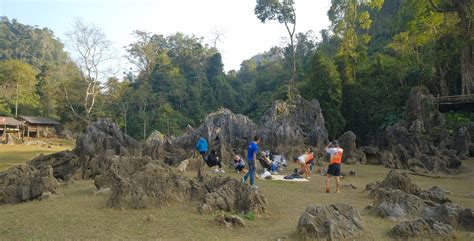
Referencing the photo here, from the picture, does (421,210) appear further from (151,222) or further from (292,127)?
(292,127)

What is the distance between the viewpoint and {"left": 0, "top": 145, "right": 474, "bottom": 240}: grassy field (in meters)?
7.89

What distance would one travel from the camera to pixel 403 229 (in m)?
7.84

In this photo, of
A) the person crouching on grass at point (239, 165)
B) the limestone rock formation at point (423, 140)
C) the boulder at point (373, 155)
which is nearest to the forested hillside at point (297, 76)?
the limestone rock formation at point (423, 140)

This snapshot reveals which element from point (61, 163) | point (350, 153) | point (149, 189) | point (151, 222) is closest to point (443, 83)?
point (350, 153)

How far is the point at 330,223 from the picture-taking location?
7.77 metres

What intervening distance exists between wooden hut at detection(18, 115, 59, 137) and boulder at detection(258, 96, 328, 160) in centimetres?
3790

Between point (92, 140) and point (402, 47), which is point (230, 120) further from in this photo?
point (402, 47)

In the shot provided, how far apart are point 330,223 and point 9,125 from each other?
53.3 m

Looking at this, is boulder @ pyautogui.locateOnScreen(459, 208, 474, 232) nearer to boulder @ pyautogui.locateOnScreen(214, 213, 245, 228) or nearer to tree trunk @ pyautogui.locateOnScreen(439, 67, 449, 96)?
boulder @ pyautogui.locateOnScreen(214, 213, 245, 228)

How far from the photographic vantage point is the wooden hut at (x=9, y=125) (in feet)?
165

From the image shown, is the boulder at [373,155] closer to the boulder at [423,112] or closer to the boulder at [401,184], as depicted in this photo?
the boulder at [423,112]

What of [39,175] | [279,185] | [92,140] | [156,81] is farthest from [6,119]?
[279,185]

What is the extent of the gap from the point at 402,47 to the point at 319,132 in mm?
17946

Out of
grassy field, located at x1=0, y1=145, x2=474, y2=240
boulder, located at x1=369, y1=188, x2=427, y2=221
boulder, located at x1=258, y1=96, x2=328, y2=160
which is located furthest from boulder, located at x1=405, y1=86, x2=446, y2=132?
boulder, located at x1=369, y1=188, x2=427, y2=221
